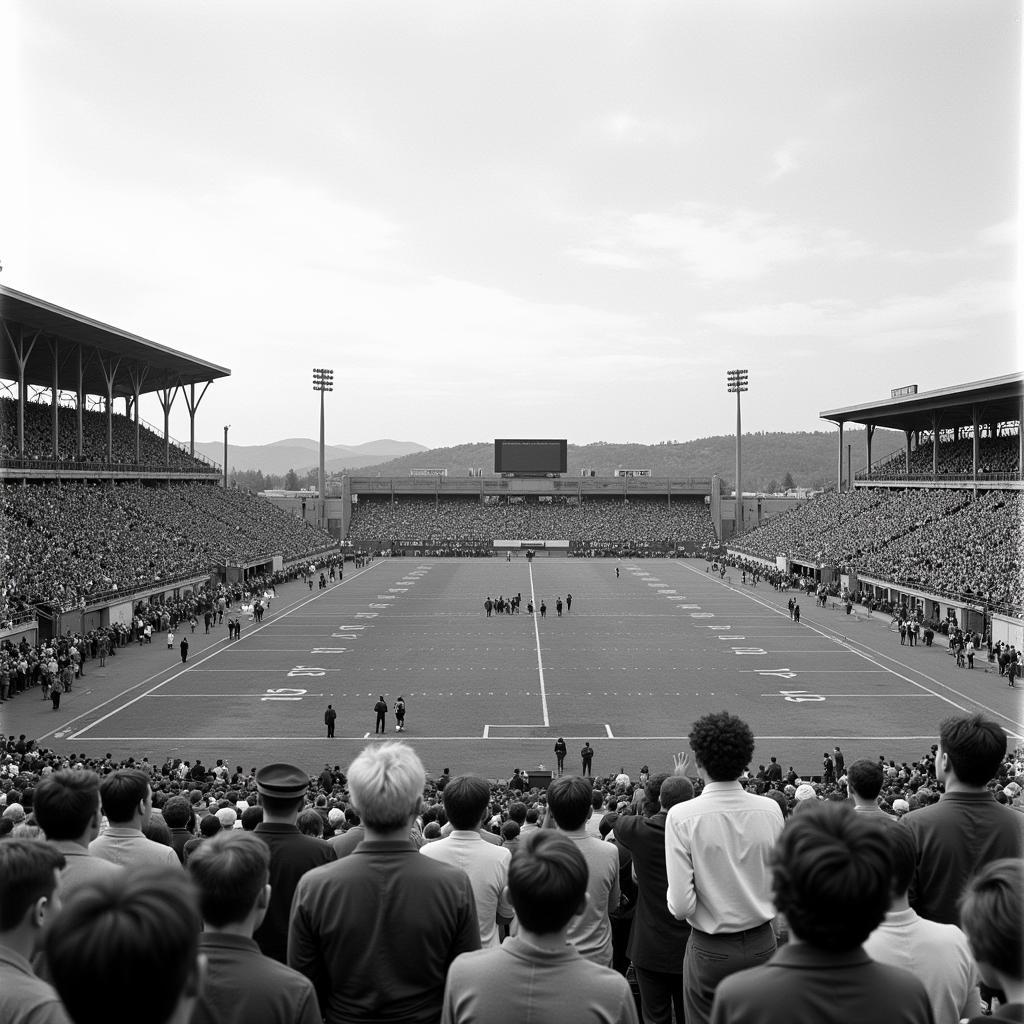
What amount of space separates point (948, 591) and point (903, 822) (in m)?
45.6

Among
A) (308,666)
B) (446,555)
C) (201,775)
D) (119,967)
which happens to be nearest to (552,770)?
(201,775)

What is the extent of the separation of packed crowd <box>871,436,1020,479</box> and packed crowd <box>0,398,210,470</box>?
5850 cm

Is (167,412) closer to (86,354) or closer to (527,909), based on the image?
(86,354)

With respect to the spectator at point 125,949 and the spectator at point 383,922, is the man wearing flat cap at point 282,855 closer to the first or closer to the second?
the spectator at point 383,922

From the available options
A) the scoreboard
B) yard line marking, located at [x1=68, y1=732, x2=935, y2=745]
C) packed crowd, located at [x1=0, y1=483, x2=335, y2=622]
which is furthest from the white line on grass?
the scoreboard

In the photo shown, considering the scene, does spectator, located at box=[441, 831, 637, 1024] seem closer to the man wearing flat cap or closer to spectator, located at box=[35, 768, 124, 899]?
the man wearing flat cap

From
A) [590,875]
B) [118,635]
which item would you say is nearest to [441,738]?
[118,635]

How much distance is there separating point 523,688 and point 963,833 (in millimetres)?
30324

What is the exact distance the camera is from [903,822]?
235 inches

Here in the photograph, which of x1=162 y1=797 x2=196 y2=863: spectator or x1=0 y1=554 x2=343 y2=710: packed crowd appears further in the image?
x1=0 y1=554 x2=343 y2=710: packed crowd

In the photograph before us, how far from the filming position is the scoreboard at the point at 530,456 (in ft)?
398

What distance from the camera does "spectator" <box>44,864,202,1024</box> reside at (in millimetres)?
2578

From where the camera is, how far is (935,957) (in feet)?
13.6

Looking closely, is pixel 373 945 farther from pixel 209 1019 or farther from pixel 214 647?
pixel 214 647
